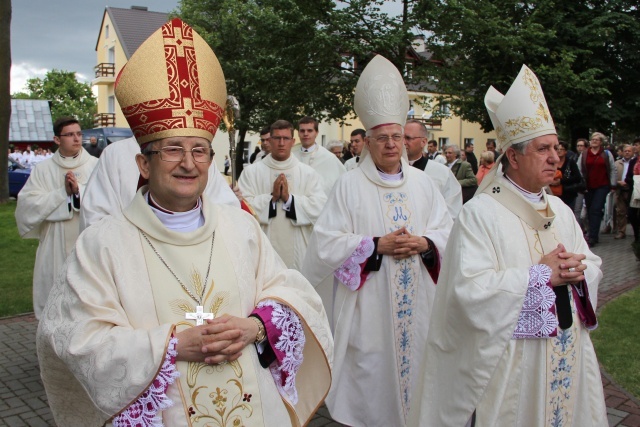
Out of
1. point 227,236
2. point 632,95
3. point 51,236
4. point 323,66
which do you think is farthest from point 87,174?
point 632,95

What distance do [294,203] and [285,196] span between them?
138 mm

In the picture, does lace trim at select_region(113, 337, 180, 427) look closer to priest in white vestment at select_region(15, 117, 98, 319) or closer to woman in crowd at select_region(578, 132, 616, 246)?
priest in white vestment at select_region(15, 117, 98, 319)

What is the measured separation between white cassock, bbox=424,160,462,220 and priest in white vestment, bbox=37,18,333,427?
4274mm

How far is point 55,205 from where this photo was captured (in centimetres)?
691

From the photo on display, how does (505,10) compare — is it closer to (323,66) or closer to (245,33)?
(323,66)

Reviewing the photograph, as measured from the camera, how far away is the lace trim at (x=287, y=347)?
271cm

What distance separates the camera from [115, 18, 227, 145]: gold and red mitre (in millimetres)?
2652

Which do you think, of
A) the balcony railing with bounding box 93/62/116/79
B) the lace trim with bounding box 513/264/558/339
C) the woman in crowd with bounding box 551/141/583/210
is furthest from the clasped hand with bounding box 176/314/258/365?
the balcony railing with bounding box 93/62/116/79

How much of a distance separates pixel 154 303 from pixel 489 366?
1.77 meters

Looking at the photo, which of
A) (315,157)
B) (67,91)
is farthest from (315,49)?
(67,91)

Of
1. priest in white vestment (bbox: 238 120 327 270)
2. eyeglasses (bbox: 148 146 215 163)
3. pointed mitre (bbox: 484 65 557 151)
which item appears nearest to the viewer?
eyeglasses (bbox: 148 146 215 163)

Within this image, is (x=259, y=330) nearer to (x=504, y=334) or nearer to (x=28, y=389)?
(x=504, y=334)

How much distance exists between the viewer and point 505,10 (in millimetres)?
24219

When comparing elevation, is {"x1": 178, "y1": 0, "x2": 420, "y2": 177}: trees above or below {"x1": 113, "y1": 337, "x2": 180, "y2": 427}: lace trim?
above
